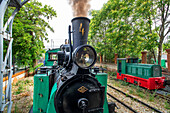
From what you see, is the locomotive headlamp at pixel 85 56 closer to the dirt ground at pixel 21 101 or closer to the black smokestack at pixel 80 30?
the black smokestack at pixel 80 30

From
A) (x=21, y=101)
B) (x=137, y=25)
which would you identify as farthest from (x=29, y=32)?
(x=137, y=25)

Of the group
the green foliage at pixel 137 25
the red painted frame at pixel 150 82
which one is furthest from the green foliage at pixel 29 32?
the red painted frame at pixel 150 82

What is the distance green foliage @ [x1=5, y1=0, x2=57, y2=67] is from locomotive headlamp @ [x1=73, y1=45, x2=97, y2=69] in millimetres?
6040

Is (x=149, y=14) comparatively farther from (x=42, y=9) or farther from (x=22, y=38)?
(x=22, y=38)

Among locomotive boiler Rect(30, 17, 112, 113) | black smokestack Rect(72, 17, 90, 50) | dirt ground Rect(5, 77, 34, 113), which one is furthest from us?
dirt ground Rect(5, 77, 34, 113)

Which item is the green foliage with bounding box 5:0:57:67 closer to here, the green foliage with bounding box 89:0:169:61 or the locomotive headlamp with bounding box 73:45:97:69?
the locomotive headlamp with bounding box 73:45:97:69

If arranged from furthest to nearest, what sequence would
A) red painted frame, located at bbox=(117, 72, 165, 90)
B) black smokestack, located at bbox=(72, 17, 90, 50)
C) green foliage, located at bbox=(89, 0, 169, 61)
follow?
green foliage, located at bbox=(89, 0, 169, 61)
red painted frame, located at bbox=(117, 72, 165, 90)
black smokestack, located at bbox=(72, 17, 90, 50)

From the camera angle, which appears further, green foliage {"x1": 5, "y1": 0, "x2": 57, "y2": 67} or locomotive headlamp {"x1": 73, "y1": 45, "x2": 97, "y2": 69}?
green foliage {"x1": 5, "y1": 0, "x2": 57, "y2": 67}

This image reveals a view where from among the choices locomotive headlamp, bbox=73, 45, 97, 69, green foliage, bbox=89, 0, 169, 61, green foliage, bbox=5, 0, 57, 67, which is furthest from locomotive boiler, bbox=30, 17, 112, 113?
green foliage, bbox=89, 0, 169, 61

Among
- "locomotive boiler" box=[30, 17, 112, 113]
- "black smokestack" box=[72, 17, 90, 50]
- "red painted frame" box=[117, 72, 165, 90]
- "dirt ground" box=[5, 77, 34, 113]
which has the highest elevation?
"black smokestack" box=[72, 17, 90, 50]

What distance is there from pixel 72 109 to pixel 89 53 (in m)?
1.32

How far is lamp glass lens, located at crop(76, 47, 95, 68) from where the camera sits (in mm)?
2235

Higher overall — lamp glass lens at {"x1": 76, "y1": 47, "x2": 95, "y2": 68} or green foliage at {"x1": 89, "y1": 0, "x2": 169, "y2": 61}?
green foliage at {"x1": 89, "y1": 0, "x2": 169, "y2": 61}

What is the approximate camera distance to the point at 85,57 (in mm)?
2301
